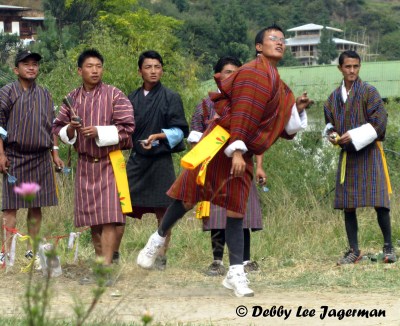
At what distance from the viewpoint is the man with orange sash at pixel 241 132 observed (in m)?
6.54

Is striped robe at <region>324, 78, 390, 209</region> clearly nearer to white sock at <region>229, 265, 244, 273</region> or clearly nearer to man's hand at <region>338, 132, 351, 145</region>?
man's hand at <region>338, 132, 351, 145</region>

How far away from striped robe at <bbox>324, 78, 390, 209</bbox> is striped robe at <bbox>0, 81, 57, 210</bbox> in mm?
2430

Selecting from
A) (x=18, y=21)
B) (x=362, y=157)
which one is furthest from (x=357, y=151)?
(x=18, y=21)

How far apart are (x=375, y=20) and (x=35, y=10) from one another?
2780 centimetres

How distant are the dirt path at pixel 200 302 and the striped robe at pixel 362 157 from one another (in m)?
1.41

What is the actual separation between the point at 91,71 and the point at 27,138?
2.83 feet

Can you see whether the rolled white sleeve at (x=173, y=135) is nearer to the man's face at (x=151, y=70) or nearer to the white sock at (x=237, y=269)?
the man's face at (x=151, y=70)

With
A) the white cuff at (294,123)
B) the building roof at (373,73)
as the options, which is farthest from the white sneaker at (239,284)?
the building roof at (373,73)

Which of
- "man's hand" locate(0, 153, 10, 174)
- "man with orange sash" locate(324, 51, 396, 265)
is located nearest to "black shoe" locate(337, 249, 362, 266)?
"man with orange sash" locate(324, 51, 396, 265)

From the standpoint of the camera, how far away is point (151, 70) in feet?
27.0

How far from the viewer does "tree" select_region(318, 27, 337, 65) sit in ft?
229

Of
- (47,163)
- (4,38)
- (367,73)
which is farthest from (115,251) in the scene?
(4,38)

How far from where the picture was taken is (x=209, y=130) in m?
6.73

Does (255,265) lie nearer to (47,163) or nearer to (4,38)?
(47,163)
